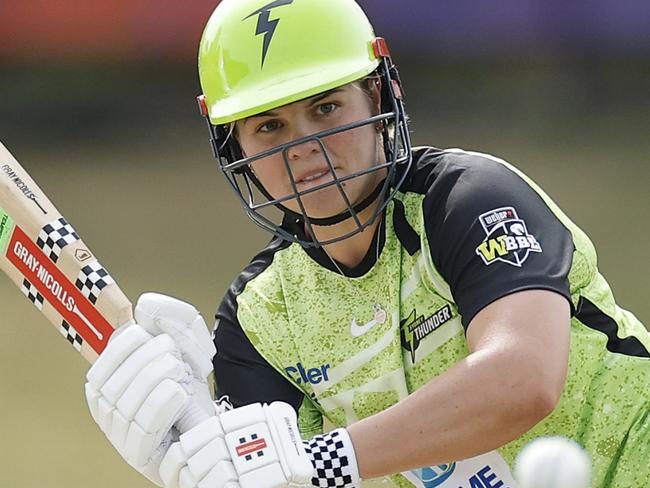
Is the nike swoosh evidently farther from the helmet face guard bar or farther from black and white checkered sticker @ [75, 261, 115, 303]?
black and white checkered sticker @ [75, 261, 115, 303]

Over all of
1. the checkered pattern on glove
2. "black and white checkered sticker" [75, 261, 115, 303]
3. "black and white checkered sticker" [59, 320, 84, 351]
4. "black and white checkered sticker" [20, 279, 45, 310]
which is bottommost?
the checkered pattern on glove

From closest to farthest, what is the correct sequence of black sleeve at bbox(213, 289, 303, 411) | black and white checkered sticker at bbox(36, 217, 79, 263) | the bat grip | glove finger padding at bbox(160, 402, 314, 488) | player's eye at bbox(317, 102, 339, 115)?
glove finger padding at bbox(160, 402, 314, 488) < the bat grip < black and white checkered sticker at bbox(36, 217, 79, 263) < player's eye at bbox(317, 102, 339, 115) < black sleeve at bbox(213, 289, 303, 411)

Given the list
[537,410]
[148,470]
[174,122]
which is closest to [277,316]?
[148,470]

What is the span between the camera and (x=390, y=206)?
2.64 meters

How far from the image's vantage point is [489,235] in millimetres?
2342

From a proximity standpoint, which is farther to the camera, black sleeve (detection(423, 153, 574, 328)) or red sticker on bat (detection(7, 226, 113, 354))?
red sticker on bat (detection(7, 226, 113, 354))

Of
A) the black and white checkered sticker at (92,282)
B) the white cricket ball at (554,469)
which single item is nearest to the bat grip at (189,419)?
the black and white checkered sticker at (92,282)

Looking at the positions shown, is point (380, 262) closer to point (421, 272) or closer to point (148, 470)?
point (421, 272)

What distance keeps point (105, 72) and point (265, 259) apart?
7483 millimetres

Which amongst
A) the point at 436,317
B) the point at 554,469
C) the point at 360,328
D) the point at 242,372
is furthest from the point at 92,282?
the point at 554,469

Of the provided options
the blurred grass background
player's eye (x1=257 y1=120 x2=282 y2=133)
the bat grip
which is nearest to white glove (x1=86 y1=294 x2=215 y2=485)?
the bat grip

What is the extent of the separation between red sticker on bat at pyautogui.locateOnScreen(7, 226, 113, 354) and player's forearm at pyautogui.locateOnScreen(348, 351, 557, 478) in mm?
605

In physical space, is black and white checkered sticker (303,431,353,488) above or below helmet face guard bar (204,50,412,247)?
below

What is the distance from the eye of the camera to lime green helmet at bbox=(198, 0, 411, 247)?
2.56 metres
